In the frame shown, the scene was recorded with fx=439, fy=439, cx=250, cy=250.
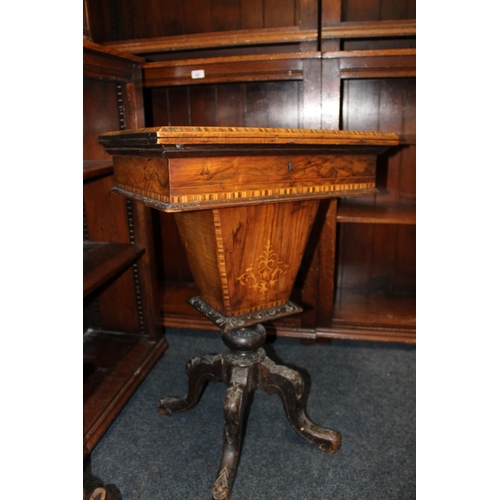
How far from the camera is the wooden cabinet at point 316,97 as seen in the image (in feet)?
5.93

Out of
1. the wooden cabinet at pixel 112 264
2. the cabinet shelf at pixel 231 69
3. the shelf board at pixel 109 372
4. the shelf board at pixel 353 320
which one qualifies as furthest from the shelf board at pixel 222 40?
the shelf board at pixel 109 372

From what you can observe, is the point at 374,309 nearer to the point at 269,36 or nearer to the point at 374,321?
the point at 374,321

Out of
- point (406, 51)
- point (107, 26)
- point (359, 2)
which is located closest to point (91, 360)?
point (107, 26)

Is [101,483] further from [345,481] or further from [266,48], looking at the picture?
[266,48]

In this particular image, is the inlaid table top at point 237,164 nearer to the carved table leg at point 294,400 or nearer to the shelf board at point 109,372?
the carved table leg at point 294,400

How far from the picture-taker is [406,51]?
174 cm

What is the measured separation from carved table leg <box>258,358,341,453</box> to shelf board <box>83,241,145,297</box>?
633 millimetres

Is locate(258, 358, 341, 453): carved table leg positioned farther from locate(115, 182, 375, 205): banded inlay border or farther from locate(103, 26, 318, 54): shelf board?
locate(103, 26, 318, 54): shelf board

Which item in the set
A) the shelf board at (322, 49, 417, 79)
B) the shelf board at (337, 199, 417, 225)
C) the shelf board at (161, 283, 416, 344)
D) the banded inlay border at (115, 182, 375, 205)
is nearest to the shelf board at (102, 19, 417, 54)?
the shelf board at (322, 49, 417, 79)

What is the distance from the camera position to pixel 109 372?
5.80 ft

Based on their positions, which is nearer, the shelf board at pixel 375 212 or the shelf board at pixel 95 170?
the shelf board at pixel 95 170

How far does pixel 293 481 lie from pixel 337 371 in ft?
2.18

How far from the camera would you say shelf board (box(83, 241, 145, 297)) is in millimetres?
1520

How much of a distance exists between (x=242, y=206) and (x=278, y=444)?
2.77 feet
